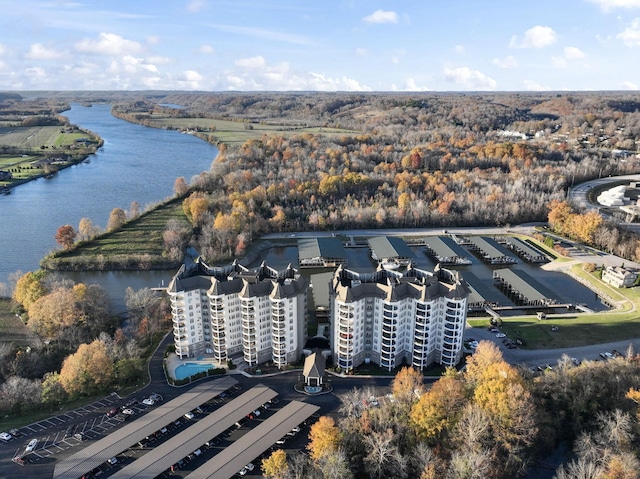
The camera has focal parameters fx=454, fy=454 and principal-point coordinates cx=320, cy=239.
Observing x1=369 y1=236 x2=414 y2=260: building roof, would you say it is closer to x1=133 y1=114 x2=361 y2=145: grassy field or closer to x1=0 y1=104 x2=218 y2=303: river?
x1=0 y1=104 x2=218 y2=303: river

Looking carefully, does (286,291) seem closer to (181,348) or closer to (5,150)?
(181,348)

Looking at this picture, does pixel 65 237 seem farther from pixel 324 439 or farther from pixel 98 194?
pixel 324 439

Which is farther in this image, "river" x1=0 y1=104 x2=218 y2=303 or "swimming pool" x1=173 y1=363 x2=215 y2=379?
"river" x1=0 y1=104 x2=218 y2=303

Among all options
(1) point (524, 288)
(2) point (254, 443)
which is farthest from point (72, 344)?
(1) point (524, 288)

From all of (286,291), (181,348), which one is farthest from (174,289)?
(286,291)

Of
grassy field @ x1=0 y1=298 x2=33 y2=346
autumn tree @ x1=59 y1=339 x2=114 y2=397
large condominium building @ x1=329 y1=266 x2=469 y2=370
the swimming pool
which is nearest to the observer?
autumn tree @ x1=59 y1=339 x2=114 y2=397

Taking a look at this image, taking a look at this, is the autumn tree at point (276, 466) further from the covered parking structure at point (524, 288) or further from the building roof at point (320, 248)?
the building roof at point (320, 248)

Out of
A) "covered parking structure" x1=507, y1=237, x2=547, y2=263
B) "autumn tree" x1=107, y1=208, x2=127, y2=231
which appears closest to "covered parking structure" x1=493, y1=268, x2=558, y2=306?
"covered parking structure" x1=507, y1=237, x2=547, y2=263
